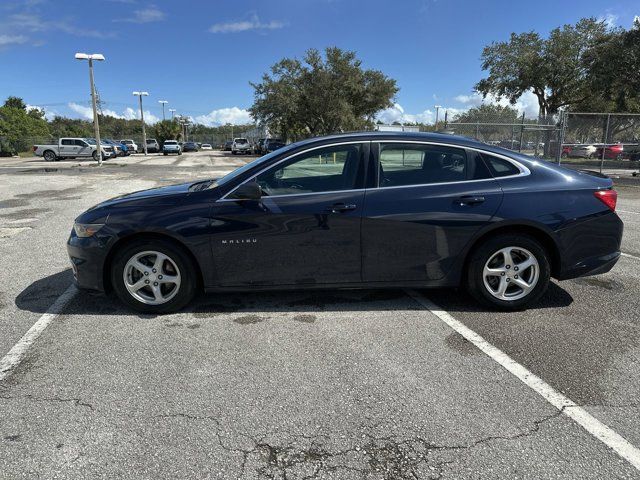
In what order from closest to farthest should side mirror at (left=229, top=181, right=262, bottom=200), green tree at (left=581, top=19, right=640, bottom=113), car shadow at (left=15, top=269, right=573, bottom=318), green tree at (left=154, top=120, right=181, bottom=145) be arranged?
1. side mirror at (left=229, top=181, right=262, bottom=200)
2. car shadow at (left=15, top=269, right=573, bottom=318)
3. green tree at (left=581, top=19, right=640, bottom=113)
4. green tree at (left=154, top=120, right=181, bottom=145)

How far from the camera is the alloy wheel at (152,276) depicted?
4191 millimetres

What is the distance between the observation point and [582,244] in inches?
166

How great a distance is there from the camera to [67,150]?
3847 centimetres

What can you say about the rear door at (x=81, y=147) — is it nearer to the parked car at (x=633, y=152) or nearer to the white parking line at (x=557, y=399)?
the parked car at (x=633, y=152)

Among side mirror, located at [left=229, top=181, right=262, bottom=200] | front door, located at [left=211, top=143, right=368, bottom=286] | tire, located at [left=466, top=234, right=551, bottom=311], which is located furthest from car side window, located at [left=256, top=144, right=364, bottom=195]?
tire, located at [left=466, top=234, right=551, bottom=311]

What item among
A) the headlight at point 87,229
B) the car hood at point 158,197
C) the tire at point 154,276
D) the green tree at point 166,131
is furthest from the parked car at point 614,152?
the green tree at point 166,131

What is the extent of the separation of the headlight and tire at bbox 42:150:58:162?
130 ft

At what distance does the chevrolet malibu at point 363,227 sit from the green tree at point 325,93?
35.4m

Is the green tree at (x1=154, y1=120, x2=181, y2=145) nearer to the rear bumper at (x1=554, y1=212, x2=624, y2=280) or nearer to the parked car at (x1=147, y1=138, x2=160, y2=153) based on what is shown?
the parked car at (x1=147, y1=138, x2=160, y2=153)

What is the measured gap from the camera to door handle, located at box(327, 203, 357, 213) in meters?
4.04

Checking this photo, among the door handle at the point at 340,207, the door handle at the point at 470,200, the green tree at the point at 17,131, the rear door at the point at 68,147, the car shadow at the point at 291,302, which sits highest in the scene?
the green tree at the point at 17,131

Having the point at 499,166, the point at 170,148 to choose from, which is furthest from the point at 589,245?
the point at 170,148

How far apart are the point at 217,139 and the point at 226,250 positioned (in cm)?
9993

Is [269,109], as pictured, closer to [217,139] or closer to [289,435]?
[289,435]
